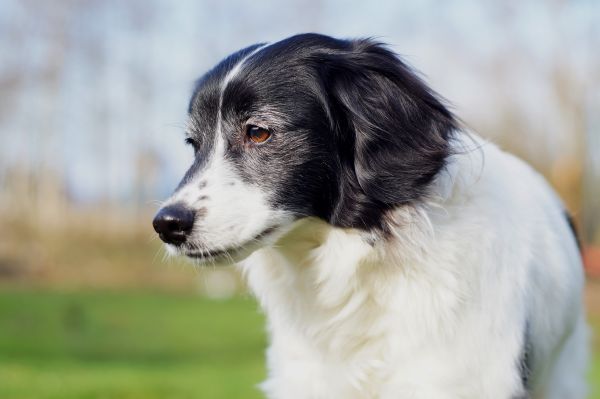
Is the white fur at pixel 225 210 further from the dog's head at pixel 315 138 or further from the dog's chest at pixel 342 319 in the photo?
the dog's chest at pixel 342 319

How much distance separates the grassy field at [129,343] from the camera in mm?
9461

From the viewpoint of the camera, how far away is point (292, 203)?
335 centimetres

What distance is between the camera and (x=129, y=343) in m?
19.8

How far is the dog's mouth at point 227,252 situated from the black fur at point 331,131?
7.3 inches

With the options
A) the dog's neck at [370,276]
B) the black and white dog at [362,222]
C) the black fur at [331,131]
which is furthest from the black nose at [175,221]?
the dog's neck at [370,276]

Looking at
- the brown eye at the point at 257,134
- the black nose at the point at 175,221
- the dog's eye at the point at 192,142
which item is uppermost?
the brown eye at the point at 257,134

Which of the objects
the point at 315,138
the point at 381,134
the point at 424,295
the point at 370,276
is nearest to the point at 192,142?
the point at 315,138

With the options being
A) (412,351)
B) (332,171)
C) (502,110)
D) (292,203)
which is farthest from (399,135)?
(502,110)

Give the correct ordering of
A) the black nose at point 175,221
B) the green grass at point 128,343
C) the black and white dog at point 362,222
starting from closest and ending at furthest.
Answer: the black nose at point 175,221
the black and white dog at point 362,222
the green grass at point 128,343

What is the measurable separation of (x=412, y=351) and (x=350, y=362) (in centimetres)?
30

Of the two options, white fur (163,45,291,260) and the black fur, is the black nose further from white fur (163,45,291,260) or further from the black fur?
the black fur

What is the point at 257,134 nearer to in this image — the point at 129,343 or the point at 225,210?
the point at 225,210

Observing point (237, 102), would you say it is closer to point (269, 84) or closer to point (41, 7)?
point (269, 84)

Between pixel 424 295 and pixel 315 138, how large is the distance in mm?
761
